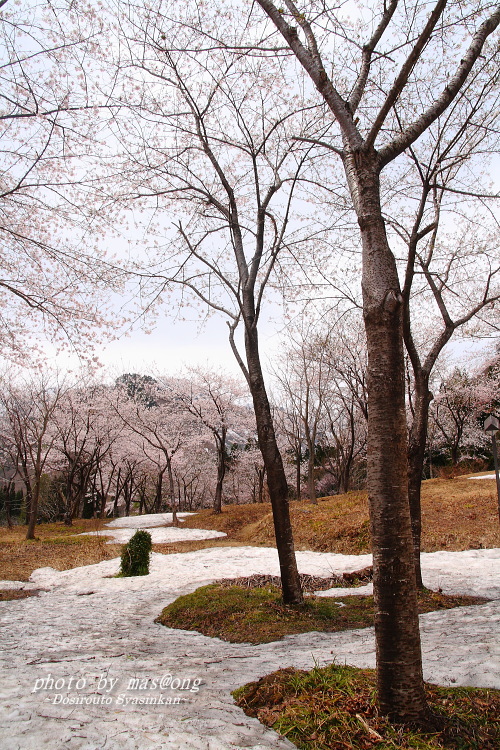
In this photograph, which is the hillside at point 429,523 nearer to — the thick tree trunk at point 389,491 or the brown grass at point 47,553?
the brown grass at point 47,553

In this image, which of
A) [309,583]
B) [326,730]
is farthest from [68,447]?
[326,730]

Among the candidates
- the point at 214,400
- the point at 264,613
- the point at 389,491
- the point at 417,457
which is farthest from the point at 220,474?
the point at 389,491

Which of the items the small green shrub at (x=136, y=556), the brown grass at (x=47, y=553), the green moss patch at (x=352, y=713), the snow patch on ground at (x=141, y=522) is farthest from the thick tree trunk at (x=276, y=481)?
the snow patch on ground at (x=141, y=522)

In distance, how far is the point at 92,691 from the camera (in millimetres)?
2619

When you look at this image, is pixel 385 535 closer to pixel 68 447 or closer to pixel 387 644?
pixel 387 644

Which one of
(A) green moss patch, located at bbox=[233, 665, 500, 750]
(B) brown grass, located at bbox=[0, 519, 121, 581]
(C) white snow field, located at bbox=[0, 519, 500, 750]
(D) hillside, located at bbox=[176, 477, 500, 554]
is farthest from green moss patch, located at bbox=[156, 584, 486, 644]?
(B) brown grass, located at bbox=[0, 519, 121, 581]

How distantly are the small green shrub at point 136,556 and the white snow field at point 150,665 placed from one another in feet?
6.08

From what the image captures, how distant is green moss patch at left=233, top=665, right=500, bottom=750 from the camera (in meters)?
2.02

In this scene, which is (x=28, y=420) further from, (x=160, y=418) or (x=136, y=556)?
(x=136, y=556)

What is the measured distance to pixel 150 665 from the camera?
130 inches

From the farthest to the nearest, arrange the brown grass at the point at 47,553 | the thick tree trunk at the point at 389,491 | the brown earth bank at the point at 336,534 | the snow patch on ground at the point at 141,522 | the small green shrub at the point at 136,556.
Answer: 1. the snow patch on ground at the point at 141,522
2. the brown grass at the point at 47,553
3. the brown earth bank at the point at 336,534
4. the small green shrub at the point at 136,556
5. the thick tree trunk at the point at 389,491

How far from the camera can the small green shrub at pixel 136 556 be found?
370 inches

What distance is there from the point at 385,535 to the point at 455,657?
163 centimetres

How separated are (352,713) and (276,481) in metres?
3.70
